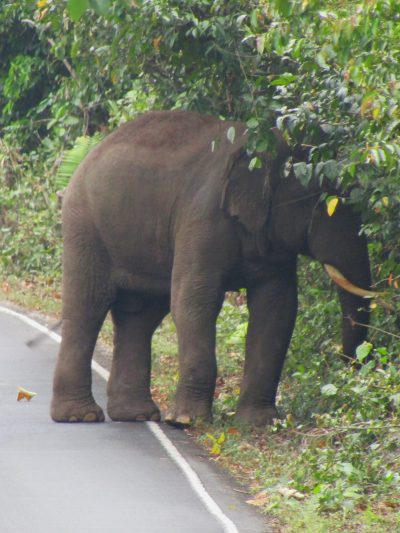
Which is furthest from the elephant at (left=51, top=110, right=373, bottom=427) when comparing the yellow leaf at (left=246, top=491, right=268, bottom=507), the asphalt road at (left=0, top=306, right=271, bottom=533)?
the yellow leaf at (left=246, top=491, right=268, bottom=507)

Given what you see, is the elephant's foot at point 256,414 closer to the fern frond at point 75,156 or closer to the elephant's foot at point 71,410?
the elephant's foot at point 71,410

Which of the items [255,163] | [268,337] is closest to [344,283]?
[268,337]

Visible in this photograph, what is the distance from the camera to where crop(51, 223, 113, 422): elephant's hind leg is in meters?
11.8

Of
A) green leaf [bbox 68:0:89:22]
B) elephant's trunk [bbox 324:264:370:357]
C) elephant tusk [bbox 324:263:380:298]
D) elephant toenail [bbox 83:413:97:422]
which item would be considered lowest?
elephant toenail [bbox 83:413:97:422]

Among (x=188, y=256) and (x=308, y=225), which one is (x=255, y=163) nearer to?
(x=308, y=225)

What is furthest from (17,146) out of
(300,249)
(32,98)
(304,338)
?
(300,249)

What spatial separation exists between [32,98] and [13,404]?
1355 cm

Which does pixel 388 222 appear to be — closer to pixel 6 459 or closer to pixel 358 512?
pixel 358 512

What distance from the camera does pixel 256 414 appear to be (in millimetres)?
11344

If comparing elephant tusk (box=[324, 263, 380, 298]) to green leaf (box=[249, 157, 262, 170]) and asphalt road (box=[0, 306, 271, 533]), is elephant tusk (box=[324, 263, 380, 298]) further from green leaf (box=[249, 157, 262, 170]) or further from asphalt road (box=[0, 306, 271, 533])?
asphalt road (box=[0, 306, 271, 533])

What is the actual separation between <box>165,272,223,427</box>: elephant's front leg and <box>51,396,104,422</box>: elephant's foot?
0.87m

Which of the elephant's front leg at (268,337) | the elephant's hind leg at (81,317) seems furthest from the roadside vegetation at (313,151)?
the elephant's hind leg at (81,317)

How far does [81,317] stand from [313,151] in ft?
8.71

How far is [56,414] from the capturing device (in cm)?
1177
